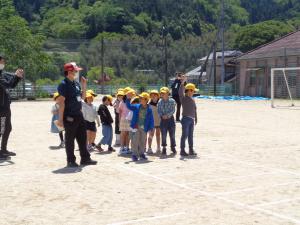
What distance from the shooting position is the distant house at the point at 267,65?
146ft

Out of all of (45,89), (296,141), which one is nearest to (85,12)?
(45,89)

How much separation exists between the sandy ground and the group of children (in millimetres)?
459

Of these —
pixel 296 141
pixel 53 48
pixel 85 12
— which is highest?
pixel 85 12

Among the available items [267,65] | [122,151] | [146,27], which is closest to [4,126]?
[122,151]

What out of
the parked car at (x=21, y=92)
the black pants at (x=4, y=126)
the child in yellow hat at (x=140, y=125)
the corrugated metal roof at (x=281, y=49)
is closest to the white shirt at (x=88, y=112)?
the child in yellow hat at (x=140, y=125)

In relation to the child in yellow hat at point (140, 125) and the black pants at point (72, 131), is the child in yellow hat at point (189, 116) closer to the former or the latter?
the child in yellow hat at point (140, 125)

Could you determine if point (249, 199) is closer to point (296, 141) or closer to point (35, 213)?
point (35, 213)

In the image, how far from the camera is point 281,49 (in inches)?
1859

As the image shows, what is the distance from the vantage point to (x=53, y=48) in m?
90.6

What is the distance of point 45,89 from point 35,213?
48.6 metres

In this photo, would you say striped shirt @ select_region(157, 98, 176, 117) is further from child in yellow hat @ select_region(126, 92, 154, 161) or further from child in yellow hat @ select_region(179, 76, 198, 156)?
child in yellow hat @ select_region(126, 92, 154, 161)

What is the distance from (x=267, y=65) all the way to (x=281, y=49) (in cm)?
256

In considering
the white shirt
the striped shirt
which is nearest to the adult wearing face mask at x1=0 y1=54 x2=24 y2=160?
the white shirt

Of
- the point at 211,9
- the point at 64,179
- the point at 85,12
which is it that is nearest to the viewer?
the point at 64,179
